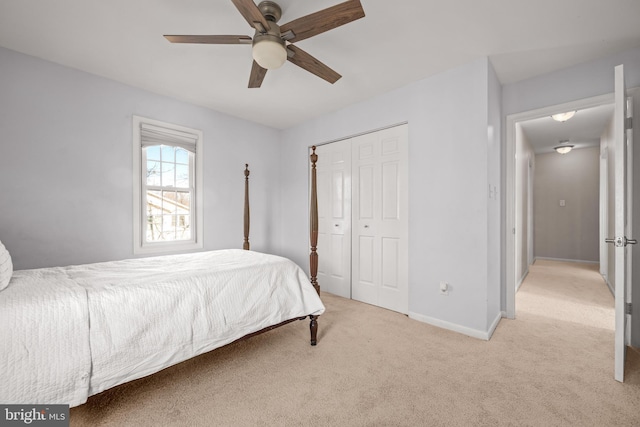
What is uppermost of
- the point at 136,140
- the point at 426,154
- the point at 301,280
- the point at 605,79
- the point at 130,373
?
the point at 605,79

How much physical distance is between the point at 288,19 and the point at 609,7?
2.21m

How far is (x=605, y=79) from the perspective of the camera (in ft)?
8.21

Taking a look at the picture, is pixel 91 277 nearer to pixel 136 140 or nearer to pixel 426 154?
pixel 136 140

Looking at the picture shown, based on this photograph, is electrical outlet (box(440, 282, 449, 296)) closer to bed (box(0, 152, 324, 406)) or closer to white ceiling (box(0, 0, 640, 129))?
bed (box(0, 152, 324, 406))

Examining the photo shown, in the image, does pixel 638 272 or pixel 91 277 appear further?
pixel 638 272

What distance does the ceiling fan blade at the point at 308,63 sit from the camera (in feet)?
6.50

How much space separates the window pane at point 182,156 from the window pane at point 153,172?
0.27 metres

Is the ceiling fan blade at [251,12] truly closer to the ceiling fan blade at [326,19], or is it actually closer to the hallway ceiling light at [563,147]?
the ceiling fan blade at [326,19]

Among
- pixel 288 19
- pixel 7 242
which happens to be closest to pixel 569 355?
pixel 288 19

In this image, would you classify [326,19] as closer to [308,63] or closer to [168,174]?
[308,63]

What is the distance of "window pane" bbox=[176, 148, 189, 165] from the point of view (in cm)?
364

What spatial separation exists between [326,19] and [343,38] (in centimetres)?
71

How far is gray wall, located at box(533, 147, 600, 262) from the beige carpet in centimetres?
442

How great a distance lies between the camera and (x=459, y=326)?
270cm
